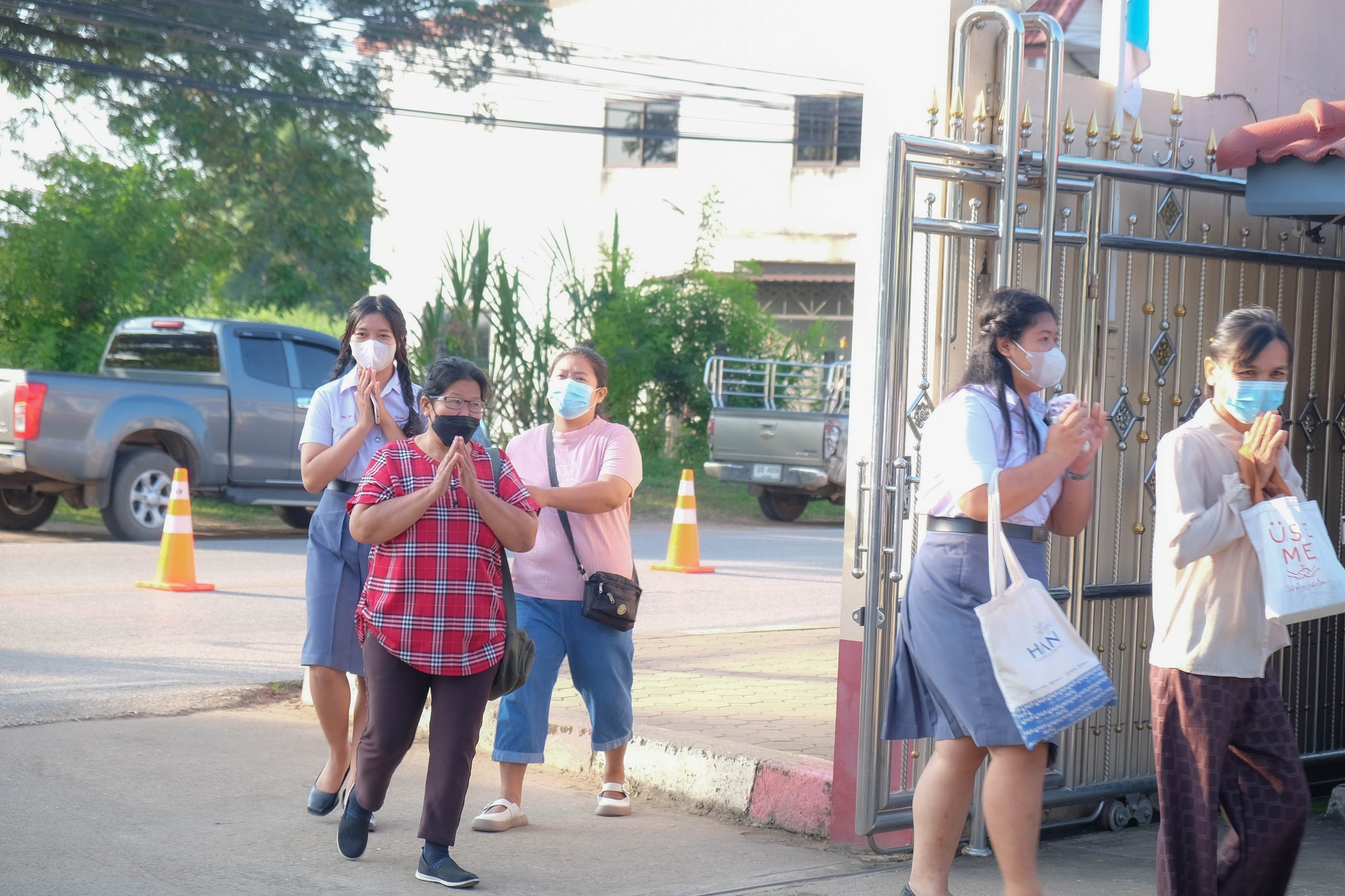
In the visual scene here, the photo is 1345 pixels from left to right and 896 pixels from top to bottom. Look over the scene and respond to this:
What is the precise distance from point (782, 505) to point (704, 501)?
1.67 m

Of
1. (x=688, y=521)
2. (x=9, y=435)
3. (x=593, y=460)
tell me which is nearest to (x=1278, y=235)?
(x=593, y=460)

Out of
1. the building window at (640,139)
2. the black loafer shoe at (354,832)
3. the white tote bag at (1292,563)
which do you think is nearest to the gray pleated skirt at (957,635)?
the white tote bag at (1292,563)

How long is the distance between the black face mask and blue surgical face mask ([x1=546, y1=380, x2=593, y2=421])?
0.90 meters

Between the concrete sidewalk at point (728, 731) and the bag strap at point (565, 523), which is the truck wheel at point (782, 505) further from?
the bag strap at point (565, 523)

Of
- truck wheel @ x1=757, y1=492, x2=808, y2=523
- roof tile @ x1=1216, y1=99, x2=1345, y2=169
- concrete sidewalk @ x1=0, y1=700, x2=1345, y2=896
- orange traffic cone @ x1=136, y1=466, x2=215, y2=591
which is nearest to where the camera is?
concrete sidewalk @ x1=0, y1=700, x2=1345, y2=896

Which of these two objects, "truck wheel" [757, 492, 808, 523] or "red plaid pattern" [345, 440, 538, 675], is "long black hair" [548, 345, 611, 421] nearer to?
"red plaid pattern" [345, 440, 538, 675]

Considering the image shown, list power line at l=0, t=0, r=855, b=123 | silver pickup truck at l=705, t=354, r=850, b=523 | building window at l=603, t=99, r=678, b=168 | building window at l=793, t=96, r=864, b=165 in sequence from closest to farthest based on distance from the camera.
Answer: silver pickup truck at l=705, t=354, r=850, b=523
power line at l=0, t=0, r=855, b=123
building window at l=793, t=96, r=864, b=165
building window at l=603, t=99, r=678, b=168

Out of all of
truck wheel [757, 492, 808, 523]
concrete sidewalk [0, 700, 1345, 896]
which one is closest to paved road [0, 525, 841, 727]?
concrete sidewalk [0, 700, 1345, 896]

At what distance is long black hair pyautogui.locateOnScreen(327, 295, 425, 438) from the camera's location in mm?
5570

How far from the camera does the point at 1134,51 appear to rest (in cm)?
568

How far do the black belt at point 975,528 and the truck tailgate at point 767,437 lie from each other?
1389 centimetres

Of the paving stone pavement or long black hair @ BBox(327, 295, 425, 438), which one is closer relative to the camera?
long black hair @ BBox(327, 295, 425, 438)

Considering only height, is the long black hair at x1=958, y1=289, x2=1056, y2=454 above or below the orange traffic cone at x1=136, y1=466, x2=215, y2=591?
above

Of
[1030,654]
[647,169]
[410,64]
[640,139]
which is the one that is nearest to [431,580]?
[1030,654]
